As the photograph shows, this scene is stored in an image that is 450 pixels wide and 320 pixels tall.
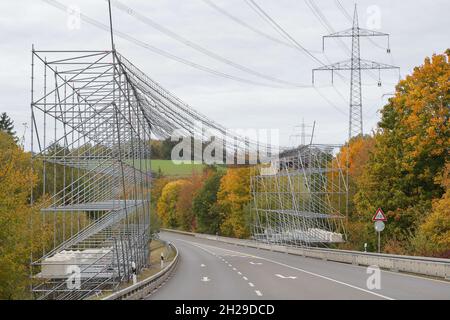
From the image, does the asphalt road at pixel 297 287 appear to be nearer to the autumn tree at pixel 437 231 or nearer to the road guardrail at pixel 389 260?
the road guardrail at pixel 389 260

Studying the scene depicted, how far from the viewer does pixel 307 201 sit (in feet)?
237

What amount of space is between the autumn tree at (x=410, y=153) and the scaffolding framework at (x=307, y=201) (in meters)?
4.24

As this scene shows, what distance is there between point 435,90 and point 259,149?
1674 cm

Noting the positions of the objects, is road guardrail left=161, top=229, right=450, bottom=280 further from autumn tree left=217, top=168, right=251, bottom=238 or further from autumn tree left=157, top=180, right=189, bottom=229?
autumn tree left=157, top=180, right=189, bottom=229

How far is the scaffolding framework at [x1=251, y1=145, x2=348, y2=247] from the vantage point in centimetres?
6278

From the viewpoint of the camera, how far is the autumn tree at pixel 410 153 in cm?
4984

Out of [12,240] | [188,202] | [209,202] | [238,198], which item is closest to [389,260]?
[12,240]

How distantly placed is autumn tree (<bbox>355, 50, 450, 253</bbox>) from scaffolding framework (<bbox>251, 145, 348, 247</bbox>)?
424cm

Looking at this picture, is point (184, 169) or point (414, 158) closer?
point (414, 158)

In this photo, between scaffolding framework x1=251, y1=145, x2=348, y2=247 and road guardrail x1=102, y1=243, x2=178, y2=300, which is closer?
road guardrail x1=102, y1=243, x2=178, y2=300

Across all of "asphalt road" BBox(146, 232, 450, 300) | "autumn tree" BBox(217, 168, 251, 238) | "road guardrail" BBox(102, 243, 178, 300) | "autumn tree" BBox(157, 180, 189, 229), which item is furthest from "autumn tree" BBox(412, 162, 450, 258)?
"autumn tree" BBox(157, 180, 189, 229)
